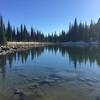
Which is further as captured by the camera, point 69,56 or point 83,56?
point 69,56

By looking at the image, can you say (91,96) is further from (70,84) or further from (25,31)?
(25,31)

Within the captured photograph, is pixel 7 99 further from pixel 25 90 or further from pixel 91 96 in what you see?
pixel 91 96

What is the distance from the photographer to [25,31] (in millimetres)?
92938

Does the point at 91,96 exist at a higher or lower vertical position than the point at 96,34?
lower

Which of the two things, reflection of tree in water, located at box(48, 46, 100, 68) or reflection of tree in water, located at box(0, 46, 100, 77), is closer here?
reflection of tree in water, located at box(0, 46, 100, 77)

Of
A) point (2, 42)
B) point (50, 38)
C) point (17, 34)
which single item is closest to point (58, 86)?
point (2, 42)

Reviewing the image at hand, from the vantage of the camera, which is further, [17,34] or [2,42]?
[17,34]

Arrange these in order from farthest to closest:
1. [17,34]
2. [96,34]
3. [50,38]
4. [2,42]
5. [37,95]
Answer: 1. [50,38]
2. [96,34]
3. [17,34]
4. [2,42]
5. [37,95]

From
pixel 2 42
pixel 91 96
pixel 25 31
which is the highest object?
pixel 25 31

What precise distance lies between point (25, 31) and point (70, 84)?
3234 inches

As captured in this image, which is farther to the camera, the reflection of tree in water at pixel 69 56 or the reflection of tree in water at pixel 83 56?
the reflection of tree in water at pixel 83 56

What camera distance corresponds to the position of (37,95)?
10.4 meters

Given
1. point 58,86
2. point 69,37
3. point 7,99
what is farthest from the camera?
point 69,37

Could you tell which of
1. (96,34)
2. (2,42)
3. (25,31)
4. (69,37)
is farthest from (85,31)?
(2,42)
